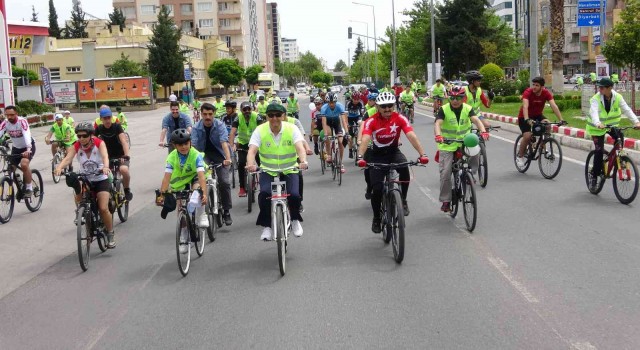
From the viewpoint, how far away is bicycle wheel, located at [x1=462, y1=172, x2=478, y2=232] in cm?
879

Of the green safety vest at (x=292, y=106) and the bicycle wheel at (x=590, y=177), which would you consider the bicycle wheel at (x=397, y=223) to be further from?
the green safety vest at (x=292, y=106)

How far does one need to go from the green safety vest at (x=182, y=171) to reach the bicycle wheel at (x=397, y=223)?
2.28 m

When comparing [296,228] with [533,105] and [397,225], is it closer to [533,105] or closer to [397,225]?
[397,225]

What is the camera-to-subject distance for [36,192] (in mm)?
13008

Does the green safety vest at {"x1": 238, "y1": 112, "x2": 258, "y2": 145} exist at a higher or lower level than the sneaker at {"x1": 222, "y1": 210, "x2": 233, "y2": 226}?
higher

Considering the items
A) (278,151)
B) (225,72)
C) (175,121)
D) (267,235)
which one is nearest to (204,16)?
(225,72)

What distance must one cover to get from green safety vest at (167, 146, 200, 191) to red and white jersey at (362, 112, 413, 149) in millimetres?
1983

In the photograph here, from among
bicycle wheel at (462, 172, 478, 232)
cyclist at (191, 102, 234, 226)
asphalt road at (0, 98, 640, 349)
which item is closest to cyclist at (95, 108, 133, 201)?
asphalt road at (0, 98, 640, 349)

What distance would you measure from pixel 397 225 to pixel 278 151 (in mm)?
1538

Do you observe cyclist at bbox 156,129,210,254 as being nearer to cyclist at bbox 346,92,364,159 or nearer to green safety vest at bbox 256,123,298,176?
green safety vest at bbox 256,123,298,176

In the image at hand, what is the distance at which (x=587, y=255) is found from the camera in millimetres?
7492

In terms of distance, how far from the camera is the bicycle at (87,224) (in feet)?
26.4

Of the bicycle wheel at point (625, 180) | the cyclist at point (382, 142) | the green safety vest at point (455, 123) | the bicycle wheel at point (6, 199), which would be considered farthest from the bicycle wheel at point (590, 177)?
the bicycle wheel at point (6, 199)

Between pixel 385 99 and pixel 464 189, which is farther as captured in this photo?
pixel 464 189
